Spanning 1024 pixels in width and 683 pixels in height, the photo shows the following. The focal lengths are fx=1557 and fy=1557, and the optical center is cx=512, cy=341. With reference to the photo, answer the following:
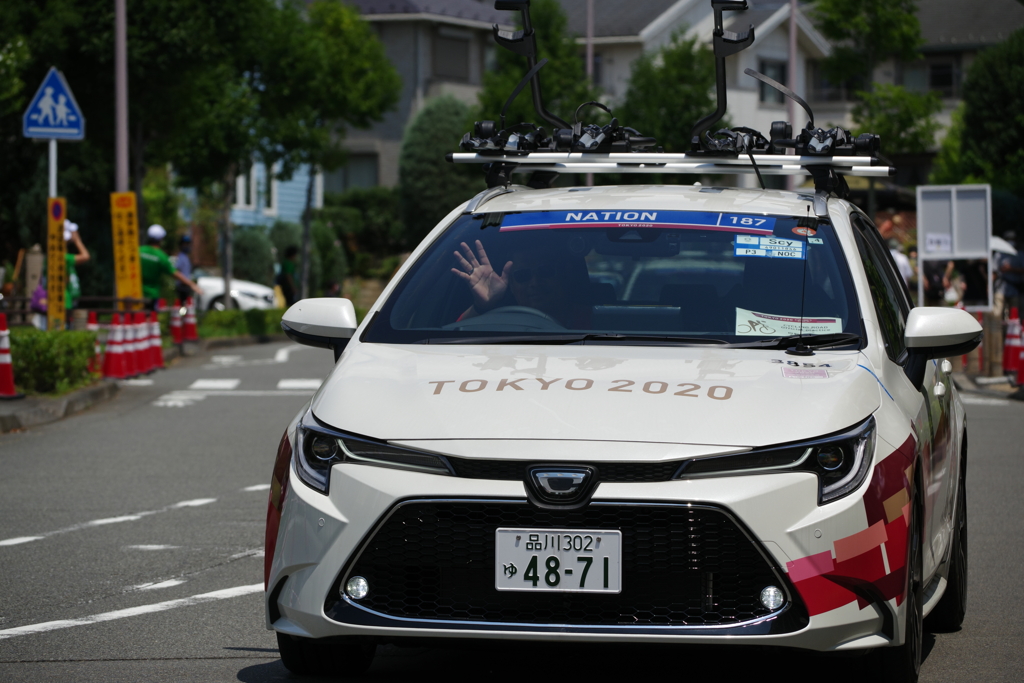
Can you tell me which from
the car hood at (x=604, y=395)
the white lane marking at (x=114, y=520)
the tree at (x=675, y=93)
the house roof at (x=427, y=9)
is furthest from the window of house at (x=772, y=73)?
the car hood at (x=604, y=395)

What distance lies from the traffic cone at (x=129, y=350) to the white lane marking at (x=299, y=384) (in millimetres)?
1870

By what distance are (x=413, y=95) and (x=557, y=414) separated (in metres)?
55.0

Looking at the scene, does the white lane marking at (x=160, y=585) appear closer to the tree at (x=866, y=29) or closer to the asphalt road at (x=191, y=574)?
the asphalt road at (x=191, y=574)

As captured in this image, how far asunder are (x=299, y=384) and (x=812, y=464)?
14630 millimetres

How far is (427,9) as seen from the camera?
5719 cm

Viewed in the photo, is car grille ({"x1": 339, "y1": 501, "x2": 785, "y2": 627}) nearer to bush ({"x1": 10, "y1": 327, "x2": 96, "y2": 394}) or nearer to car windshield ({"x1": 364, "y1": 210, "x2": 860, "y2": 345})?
car windshield ({"x1": 364, "y1": 210, "x2": 860, "y2": 345})

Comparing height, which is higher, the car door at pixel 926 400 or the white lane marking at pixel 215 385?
the car door at pixel 926 400

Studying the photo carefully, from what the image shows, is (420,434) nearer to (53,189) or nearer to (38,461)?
(38,461)

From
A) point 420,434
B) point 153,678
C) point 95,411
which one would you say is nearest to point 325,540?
point 420,434

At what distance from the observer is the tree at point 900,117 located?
4719 cm

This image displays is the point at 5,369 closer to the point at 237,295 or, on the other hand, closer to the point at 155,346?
the point at 155,346

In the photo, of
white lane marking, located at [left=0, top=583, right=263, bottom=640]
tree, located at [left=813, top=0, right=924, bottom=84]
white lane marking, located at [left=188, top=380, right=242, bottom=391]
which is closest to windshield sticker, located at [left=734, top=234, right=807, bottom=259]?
white lane marking, located at [left=0, top=583, right=263, bottom=640]

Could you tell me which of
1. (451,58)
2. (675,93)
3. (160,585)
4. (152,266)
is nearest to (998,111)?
(675,93)

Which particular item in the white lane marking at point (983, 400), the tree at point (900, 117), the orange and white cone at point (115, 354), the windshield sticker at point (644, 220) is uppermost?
the tree at point (900, 117)
